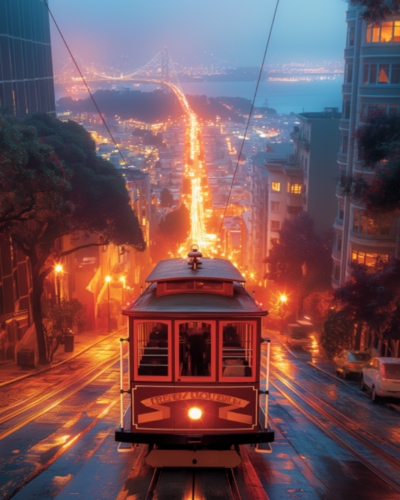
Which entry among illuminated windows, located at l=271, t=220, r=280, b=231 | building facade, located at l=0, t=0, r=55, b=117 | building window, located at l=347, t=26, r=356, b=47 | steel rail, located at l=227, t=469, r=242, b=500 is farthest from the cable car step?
illuminated windows, located at l=271, t=220, r=280, b=231

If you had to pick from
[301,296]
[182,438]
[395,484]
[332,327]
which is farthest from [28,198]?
[301,296]

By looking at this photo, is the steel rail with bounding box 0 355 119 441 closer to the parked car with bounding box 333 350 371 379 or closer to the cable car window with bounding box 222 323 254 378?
the cable car window with bounding box 222 323 254 378

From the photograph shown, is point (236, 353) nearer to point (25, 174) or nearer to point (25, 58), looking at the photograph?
point (25, 174)

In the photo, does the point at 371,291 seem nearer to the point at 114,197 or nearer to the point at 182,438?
the point at 114,197

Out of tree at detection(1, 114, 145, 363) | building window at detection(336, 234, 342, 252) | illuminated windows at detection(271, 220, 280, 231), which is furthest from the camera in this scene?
illuminated windows at detection(271, 220, 280, 231)

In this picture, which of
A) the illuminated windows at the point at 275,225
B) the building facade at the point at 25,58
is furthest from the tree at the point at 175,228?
the building facade at the point at 25,58

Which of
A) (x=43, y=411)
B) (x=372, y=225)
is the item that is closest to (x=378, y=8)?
(x=43, y=411)
